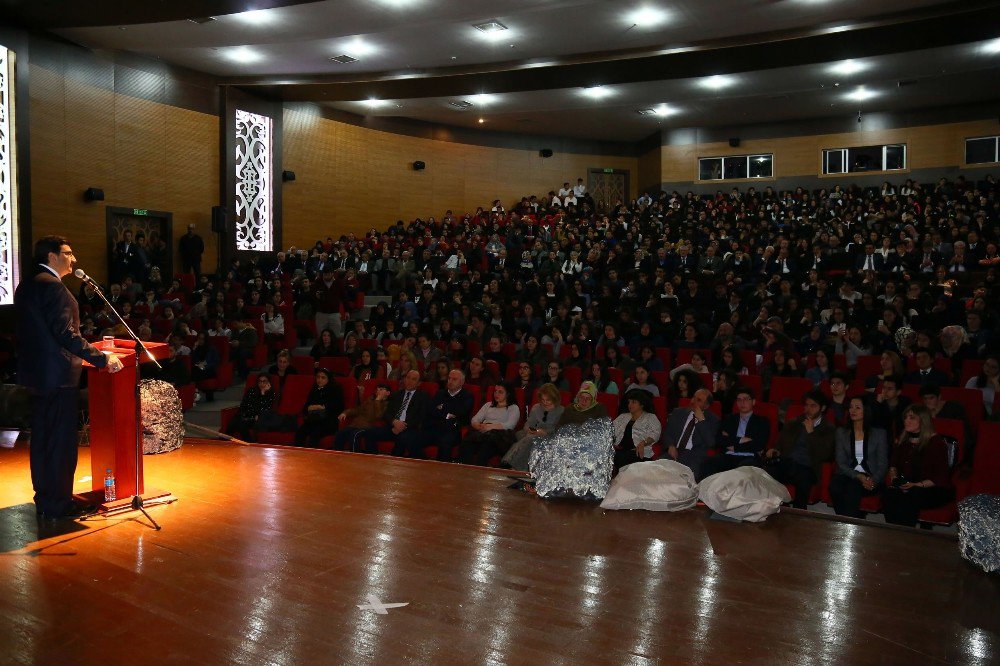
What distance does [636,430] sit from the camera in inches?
197

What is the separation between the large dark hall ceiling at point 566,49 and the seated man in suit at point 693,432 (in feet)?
18.3

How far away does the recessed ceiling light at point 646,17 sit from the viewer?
9.41 m

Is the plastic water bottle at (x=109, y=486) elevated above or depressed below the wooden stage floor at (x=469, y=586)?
above

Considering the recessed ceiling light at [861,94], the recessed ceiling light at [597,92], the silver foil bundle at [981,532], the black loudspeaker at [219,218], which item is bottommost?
the silver foil bundle at [981,532]

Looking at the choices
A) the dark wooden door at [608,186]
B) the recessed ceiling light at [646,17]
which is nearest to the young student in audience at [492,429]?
the recessed ceiling light at [646,17]

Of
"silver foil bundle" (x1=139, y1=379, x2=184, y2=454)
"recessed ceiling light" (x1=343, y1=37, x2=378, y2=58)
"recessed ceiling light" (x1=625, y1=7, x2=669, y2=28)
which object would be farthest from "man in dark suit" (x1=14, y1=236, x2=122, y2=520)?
"recessed ceiling light" (x1=343, y1=37, x2=378, y2=58)

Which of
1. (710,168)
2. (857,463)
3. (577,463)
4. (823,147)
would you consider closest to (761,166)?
(710,168)

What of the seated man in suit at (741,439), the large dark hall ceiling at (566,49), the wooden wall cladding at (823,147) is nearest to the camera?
the seated man in suit at (741,439)

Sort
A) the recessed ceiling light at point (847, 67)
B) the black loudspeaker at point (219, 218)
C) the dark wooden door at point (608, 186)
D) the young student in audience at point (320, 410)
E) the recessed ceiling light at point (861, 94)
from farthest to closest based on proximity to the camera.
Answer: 1. the dark wooden door at point (608, 186)
2. the recessed ceiling light at point (861, 94)
3. the black loudspeaker at point (219, 218)
4. the recessed ceiling light at point (847, 67)
5. the young student in audience at point (320, 410)

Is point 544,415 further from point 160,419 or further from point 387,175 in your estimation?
point 387,175

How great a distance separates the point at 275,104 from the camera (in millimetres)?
13672

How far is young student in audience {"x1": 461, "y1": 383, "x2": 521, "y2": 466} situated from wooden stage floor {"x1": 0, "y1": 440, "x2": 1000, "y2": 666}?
115 cm

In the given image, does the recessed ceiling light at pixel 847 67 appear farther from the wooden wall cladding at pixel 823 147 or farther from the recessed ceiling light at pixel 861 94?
the wooden wall cladding at pixel 823 147

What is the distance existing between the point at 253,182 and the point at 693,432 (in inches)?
422
